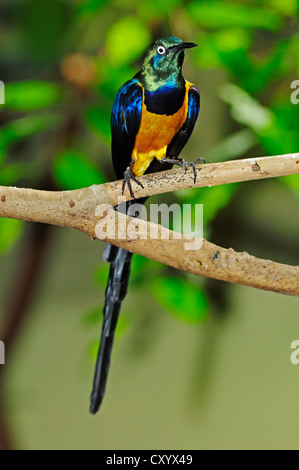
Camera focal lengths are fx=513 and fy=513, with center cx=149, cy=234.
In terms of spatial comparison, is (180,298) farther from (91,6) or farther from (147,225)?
(91,6)

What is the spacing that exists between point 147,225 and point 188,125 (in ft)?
0.37

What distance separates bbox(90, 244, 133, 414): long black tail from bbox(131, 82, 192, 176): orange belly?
0.30ft

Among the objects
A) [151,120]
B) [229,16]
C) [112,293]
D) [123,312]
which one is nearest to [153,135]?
[151,120]

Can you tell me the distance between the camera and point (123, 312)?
896 millimetres

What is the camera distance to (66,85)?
0.84m

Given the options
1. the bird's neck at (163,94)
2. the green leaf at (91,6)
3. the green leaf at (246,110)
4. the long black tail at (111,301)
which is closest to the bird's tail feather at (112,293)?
the long black tail at (111,301)

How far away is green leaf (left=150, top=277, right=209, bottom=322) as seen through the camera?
0.73 meters

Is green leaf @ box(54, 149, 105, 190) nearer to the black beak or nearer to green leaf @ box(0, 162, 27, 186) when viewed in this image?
green leaf @ box(0, 162, 27, 186)

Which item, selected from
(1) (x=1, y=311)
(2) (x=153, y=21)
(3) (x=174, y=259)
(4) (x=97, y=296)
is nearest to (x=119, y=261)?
(3) (x=174, y=259)

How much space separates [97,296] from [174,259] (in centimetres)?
60

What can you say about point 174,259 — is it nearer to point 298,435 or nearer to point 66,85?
point 66,85

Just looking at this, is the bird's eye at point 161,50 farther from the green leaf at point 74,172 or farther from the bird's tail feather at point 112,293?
the green leaf at point 74,172

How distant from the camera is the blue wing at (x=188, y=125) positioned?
0.50 m

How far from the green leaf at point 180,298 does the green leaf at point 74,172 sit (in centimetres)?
18
